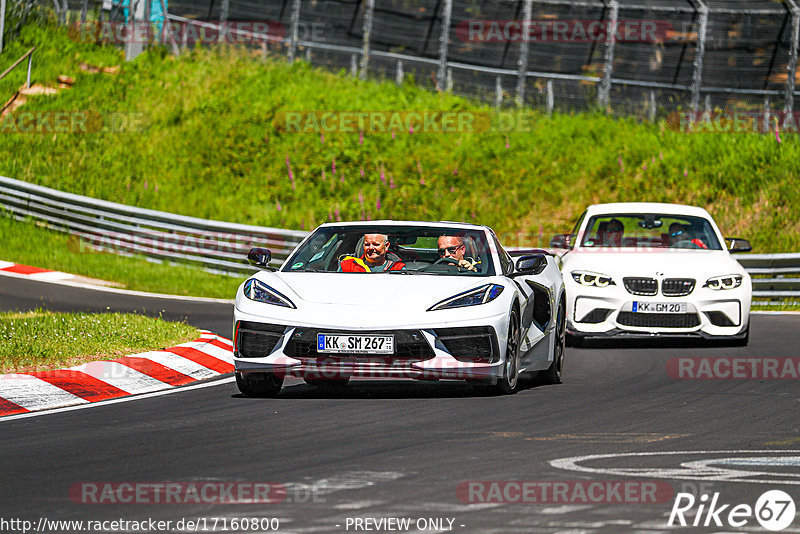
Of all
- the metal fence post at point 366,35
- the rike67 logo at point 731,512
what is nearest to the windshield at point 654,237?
the rike67 logo at point 731,512

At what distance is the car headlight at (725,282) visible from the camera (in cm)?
1495

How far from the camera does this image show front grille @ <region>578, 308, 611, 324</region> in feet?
48.8

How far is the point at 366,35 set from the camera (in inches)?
1224


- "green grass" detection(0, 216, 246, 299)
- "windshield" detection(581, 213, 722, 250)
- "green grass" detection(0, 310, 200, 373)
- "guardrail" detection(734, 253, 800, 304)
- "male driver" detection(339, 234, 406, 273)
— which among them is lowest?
"green grass" detection(0, 216, 246, 299)

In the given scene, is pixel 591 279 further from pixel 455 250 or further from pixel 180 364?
pixel 180 364

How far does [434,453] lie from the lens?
25.2ft

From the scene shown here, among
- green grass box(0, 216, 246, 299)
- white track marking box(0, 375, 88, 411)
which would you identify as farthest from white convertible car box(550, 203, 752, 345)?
green grass box(0, 216, 246, 299)

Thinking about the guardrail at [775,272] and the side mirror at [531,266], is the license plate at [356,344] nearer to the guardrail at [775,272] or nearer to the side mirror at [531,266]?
the side mirror at [531,266]

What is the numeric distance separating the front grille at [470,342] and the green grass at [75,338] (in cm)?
337

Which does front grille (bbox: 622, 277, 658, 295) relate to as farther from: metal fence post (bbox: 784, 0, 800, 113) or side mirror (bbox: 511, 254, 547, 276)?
metal fence post (bbox: 784, 0, 800, 113)

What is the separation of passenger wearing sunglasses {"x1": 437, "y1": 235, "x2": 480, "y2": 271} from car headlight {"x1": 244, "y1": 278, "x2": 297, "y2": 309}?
1.54 m

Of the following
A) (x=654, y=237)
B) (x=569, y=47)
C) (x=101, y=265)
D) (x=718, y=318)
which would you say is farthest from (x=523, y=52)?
(x=718, y=318)

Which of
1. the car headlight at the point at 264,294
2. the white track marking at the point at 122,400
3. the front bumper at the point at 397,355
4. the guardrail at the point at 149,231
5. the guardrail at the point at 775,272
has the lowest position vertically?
the guardrail at the point at 149,231

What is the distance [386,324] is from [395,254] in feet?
5.75
